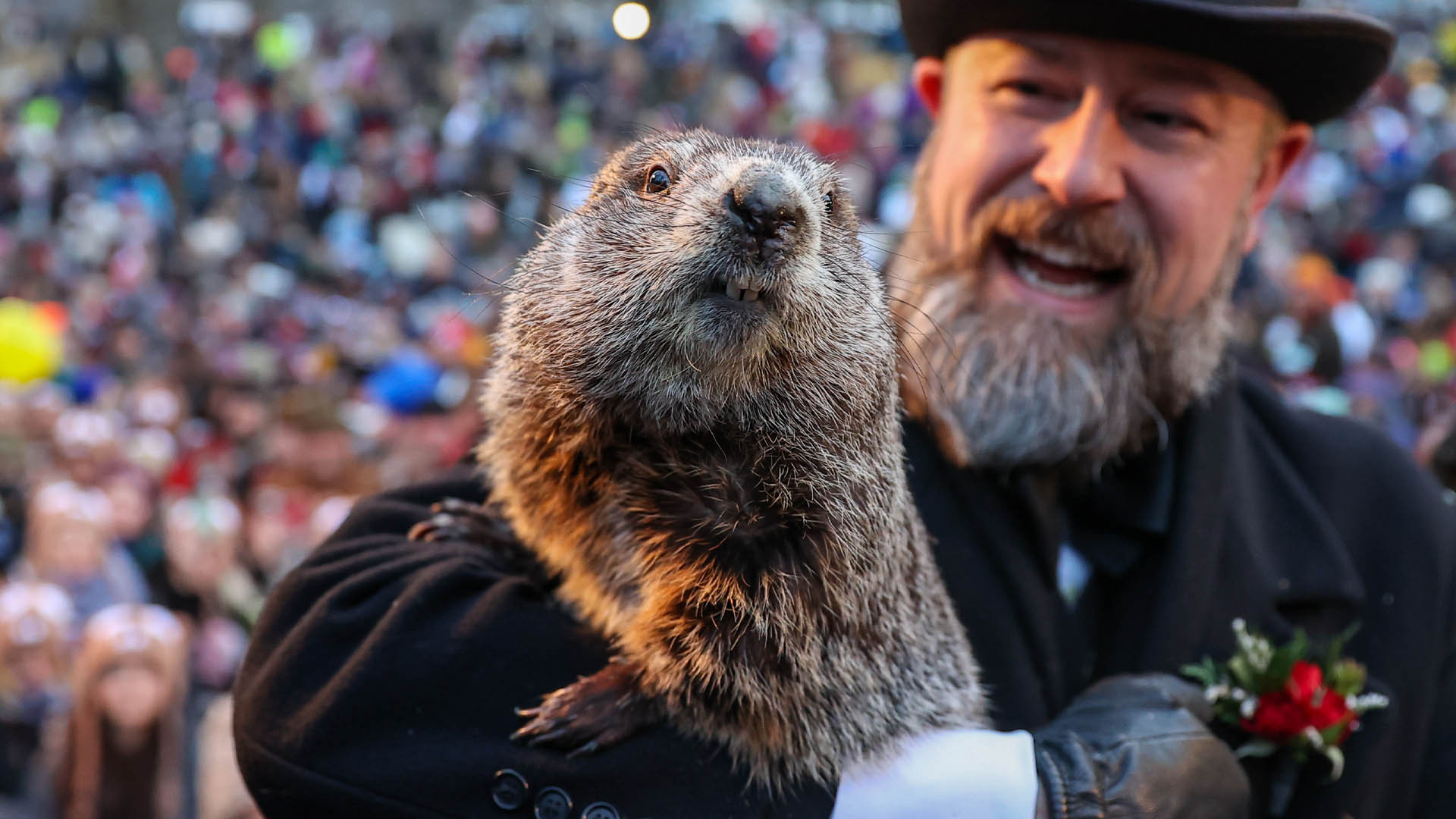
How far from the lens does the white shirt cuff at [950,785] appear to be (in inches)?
86.6

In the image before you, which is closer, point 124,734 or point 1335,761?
point 1335,761

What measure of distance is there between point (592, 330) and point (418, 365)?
7.14 metres

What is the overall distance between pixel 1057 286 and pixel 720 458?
3.87 ft

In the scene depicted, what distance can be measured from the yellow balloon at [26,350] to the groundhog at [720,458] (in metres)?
10.2

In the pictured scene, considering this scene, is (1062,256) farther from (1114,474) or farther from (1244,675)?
(1244,675)

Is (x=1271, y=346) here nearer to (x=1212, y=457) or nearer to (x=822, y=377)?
(x=1212, y=457)

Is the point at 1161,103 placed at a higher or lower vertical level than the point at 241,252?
higher

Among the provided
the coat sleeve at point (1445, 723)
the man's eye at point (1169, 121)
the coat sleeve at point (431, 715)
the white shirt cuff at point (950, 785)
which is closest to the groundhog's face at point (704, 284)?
the coat sleeve at point (431, 715)

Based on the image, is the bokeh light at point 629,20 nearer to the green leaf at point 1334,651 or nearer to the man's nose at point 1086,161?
the man's nose at point 1086,161

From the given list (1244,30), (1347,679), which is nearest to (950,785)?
(1347,679)

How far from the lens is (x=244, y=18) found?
23797 millimetres

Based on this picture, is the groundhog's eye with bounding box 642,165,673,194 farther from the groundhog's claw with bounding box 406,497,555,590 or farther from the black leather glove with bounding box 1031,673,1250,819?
the black leather glove with bounding box 1031,673,1250,819

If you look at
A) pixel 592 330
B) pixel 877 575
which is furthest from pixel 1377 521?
pixel 592 330

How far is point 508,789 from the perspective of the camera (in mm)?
2061
